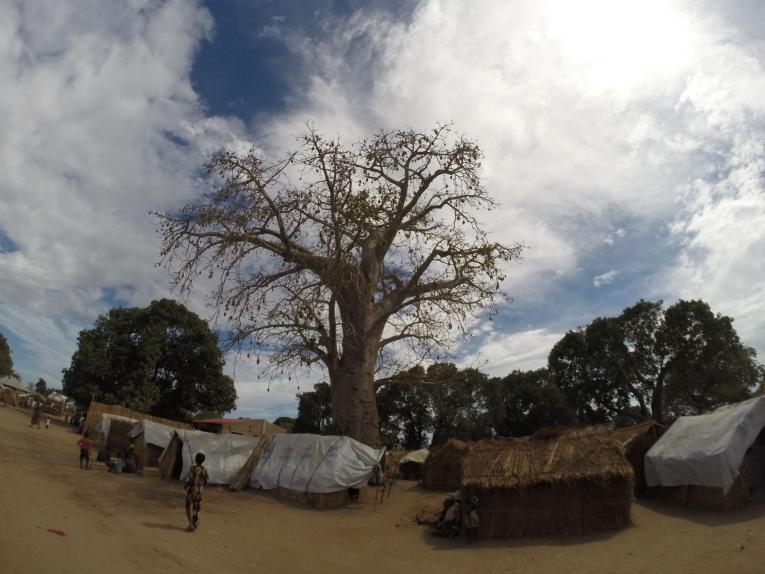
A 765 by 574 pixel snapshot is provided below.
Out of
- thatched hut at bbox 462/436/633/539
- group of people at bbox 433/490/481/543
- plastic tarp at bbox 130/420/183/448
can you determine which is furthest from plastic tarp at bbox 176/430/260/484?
thatched hut at bbox 462/436/633/539

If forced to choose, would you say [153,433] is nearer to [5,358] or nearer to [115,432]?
[115,432]

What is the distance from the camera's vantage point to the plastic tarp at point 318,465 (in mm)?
12422

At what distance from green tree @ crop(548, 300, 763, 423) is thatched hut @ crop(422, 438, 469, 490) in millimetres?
16666

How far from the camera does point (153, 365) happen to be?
3419cm

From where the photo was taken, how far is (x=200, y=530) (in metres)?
9.09

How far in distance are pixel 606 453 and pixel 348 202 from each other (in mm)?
7756

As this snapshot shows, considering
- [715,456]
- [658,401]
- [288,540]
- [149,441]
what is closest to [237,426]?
[149,441]

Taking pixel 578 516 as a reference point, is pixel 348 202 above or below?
above

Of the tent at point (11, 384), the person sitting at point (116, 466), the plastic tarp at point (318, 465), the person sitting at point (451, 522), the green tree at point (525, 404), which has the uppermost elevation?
the green tree at point (525, 404)

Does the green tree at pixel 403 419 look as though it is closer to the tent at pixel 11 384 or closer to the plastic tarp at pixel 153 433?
the plastic tarp at pixel 153 433

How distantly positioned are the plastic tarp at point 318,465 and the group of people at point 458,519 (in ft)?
8.72

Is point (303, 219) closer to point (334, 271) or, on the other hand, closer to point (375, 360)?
point (334, 271)

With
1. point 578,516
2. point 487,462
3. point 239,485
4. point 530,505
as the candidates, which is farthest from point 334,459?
point 578,516

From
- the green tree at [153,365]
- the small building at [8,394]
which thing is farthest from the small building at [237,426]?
the small building at [8,394]
